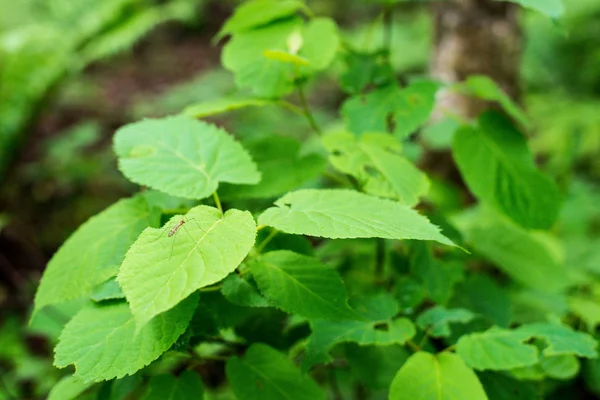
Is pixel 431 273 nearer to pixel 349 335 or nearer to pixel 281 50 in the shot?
pixel 349 335

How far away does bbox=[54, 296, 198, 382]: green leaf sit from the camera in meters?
0.65

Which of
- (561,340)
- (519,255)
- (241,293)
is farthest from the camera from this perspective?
(519,255)

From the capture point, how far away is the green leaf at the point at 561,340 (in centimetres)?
83

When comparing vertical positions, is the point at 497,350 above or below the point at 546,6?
A: below

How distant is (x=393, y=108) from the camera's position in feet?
3.44

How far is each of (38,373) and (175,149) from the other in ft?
5.89

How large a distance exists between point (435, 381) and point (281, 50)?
0.69 meters

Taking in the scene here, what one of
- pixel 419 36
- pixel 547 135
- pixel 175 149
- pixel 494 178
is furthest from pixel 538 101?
pixel 175 149

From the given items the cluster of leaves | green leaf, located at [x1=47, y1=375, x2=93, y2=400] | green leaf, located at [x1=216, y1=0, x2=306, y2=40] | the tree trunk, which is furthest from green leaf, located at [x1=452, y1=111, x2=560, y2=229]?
the tree trunk

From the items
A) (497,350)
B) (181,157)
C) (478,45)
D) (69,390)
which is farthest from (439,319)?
(478,45)

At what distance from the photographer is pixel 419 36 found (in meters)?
5.88

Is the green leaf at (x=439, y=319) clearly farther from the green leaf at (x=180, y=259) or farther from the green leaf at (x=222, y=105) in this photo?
the green leaf at (x=222, y=105)

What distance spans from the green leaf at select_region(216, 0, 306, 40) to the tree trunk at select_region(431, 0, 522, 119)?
123 cm

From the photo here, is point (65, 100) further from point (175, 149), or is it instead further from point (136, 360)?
point (136, 360)
